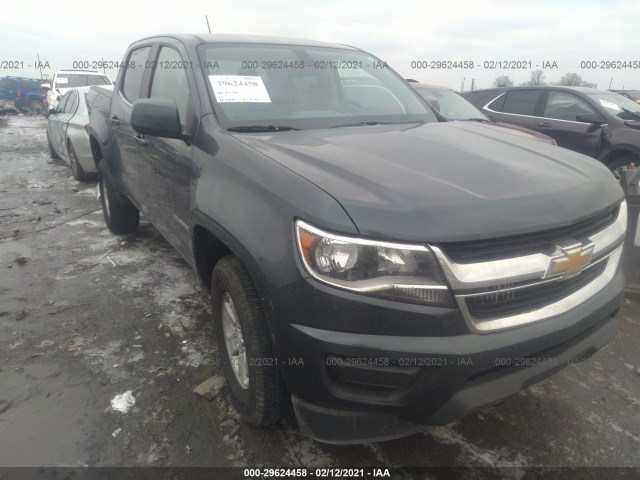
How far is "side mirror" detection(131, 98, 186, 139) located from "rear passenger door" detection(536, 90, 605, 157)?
6137mm

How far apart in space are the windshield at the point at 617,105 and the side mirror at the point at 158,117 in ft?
20.9

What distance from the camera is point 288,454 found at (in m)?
2.14

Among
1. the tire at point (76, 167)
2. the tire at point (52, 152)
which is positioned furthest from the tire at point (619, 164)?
the tire at point (52, 152)

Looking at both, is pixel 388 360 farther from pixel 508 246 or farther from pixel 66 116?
pixel 66 116

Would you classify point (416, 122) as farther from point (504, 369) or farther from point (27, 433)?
point (27, 433)

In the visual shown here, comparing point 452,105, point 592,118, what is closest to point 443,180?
point 452,105

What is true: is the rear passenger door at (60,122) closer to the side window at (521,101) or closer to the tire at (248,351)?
the tire at (248,351)

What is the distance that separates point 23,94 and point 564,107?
24803mm

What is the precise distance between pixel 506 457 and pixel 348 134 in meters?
1.76

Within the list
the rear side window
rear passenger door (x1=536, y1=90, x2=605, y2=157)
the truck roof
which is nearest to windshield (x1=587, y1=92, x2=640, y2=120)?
rear passenger door (x1=536, y1=90, x2=605, y2=157)

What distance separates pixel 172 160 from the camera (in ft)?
9.16

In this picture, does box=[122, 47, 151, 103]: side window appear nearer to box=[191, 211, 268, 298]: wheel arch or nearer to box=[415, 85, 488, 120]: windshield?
box=[191, 211, 268, 298]: wheel arch

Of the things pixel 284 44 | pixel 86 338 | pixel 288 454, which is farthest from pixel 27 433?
pixel 284 44

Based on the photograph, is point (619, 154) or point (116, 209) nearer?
point (116, 209)
